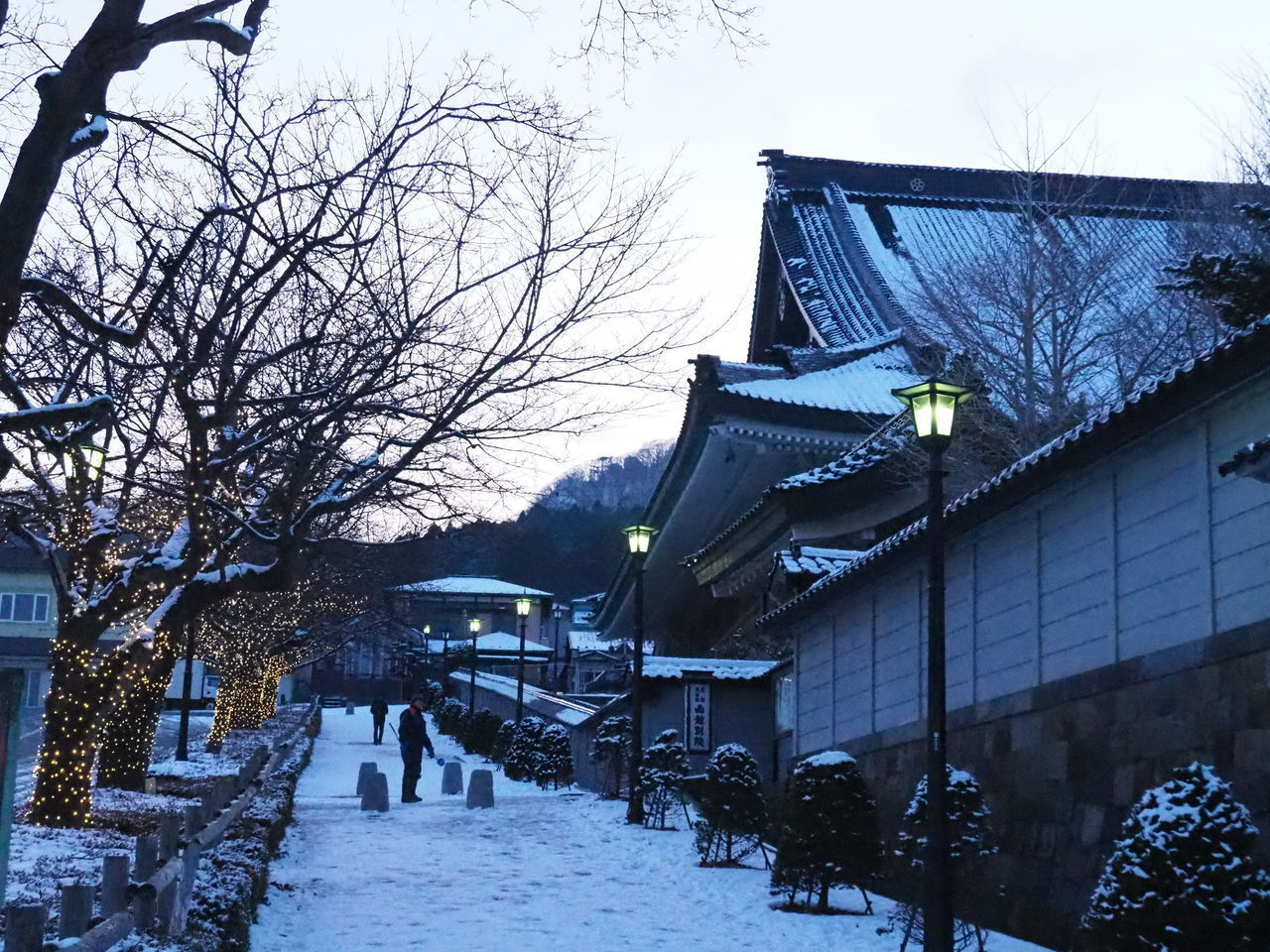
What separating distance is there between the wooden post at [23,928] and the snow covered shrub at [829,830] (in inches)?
318

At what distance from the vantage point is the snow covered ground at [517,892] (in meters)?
11.0

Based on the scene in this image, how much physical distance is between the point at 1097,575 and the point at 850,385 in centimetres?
1379

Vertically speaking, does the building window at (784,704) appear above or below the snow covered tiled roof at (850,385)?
below

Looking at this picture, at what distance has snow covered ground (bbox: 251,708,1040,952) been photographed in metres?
11.0

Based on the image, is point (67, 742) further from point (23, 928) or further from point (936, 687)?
point (23, 928)

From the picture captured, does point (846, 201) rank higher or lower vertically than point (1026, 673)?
higher

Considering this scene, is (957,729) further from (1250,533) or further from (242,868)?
(242,868)

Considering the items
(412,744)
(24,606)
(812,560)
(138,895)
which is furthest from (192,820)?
(24,606)

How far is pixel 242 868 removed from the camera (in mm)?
10688

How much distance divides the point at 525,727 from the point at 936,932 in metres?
21.3

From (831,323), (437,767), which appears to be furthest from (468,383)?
(437,767)

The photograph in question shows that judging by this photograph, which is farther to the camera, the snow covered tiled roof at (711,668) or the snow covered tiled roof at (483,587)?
the snow covered tiled roof at (483,587)

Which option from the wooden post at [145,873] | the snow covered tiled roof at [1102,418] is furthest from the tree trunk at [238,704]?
the wooden post at [145,873]

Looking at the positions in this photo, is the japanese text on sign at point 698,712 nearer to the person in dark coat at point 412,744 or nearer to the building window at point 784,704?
the building window at point 784,704
